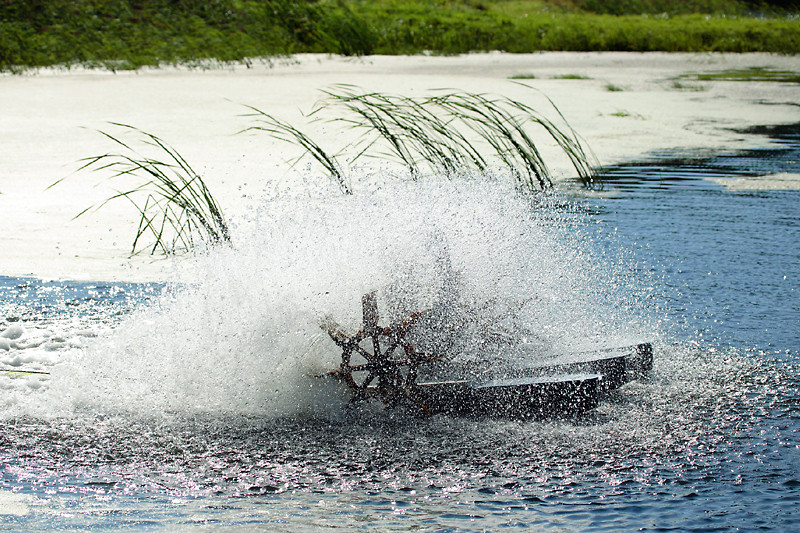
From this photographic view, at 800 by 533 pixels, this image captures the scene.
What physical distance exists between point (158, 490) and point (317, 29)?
13809mm

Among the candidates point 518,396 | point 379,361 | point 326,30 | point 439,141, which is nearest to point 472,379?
point 518,396

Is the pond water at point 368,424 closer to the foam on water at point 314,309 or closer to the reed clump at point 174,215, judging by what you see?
the foam on water at point 314,309

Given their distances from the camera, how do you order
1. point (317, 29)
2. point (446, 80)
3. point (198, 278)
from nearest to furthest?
point (198, 278) → point (446, 80) → point (317, 29)

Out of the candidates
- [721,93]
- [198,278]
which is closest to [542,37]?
[721,93]

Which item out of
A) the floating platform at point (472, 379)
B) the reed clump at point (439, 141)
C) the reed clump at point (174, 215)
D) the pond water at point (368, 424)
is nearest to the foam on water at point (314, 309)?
the pond water at point (368, 424)

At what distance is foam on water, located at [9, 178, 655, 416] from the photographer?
13.2 ft

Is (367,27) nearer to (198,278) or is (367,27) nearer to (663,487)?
(198,278)

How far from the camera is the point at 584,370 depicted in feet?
13.3

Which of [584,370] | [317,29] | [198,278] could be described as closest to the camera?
[584,370]

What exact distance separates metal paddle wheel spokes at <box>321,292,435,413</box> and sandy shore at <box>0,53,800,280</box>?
5.58ft

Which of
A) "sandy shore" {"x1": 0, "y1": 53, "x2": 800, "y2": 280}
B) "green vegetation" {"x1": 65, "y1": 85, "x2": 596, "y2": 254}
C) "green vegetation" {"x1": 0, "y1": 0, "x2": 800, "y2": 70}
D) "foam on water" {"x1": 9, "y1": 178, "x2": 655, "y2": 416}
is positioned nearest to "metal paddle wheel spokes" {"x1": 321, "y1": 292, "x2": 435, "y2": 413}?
"foam on water" {"x1": 9, "y1": 178, "x2": 655, "y2": 416}

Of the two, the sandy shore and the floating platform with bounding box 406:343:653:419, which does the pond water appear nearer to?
the floating platform with bounding box 406:343:653:419

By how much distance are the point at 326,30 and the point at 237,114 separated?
5.76 m

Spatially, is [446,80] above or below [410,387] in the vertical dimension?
above
